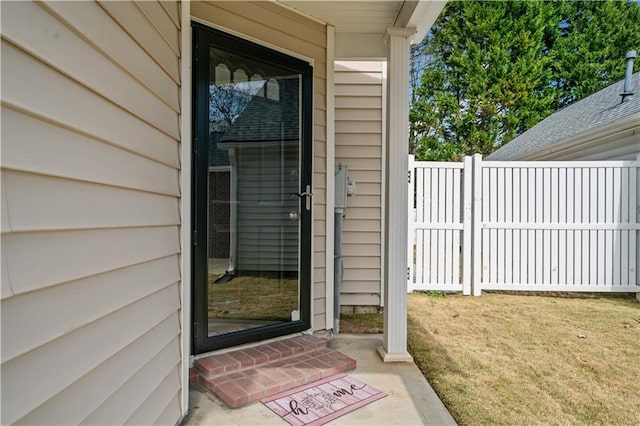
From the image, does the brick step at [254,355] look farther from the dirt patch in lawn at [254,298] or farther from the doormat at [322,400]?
the doormat at [322,400]

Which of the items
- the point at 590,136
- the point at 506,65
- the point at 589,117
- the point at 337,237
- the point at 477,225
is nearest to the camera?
the point at 337,237

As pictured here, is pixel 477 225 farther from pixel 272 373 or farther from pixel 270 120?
pixel 272 373

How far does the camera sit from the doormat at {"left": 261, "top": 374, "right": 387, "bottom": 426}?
6.46 feet

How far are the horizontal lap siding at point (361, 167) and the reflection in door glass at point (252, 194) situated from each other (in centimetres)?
118

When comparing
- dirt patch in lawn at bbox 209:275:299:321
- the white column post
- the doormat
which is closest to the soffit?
the white column post

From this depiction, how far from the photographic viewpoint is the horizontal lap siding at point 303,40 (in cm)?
249

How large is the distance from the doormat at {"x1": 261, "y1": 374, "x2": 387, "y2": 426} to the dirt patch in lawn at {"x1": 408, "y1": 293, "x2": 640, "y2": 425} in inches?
19.4

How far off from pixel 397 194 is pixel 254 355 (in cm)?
143

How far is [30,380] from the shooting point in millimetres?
860

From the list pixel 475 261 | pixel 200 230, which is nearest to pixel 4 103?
pixel 200 230

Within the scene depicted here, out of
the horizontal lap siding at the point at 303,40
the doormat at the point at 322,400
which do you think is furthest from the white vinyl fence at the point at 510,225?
the doormat at the point at 322,400

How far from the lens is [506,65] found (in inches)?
512

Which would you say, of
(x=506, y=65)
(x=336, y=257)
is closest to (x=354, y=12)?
(x=336, y=257)

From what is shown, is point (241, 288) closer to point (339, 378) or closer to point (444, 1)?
point (339, 378)
